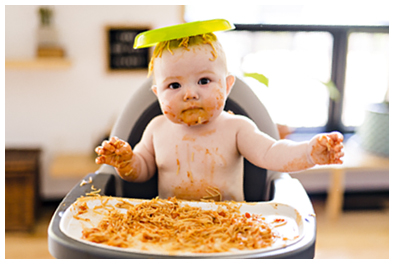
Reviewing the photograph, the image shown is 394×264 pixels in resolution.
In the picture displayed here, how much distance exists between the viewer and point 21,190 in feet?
6.63

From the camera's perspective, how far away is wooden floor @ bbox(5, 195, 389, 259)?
189cm

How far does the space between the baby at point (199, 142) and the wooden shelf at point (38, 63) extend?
1.36m

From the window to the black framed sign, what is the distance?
314 millimetres

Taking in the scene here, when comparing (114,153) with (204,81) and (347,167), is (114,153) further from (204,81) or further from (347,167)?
(347,167)

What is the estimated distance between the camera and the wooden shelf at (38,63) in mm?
1996

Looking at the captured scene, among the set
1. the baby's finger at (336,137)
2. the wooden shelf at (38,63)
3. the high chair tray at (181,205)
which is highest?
the wooden shelf at (38,63)

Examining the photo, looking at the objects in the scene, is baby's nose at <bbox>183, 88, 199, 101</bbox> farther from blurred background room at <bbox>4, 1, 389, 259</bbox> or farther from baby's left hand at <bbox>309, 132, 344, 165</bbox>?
blurred background room at <bbox>4, 1, 389, 259</bbox>

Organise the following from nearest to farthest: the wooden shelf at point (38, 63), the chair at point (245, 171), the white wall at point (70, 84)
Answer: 1. the chair at point (245, 171)
2. the wooden shelf at point (38, 63)
3. the white wall at point (70, 84)

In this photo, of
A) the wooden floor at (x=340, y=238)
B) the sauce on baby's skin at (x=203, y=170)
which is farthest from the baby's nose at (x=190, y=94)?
the wooden floor at (x=340, y=238)

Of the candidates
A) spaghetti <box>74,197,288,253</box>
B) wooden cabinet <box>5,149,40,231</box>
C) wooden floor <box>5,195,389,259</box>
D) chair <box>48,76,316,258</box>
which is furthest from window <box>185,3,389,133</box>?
spaghetti <box>74,197,288,253</box>

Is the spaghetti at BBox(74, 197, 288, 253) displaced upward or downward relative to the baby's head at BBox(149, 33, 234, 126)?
downward

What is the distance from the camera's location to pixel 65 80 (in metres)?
2.19

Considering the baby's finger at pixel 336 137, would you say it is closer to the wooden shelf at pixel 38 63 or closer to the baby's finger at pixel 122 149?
the baby's finger at pixel 122 149

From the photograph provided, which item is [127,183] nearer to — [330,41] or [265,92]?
[265,92]
